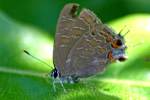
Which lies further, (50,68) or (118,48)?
(50,68)

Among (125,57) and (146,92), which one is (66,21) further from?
(146,92)

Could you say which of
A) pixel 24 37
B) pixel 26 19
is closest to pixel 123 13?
pixel 26 19

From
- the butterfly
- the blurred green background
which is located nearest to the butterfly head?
the butterfly

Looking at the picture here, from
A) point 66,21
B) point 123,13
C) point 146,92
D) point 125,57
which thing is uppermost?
point 123,13

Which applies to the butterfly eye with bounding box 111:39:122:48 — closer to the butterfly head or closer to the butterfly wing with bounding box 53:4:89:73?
the butterfly head

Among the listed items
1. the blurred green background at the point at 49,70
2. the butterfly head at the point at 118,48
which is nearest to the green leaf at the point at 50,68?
the blurred green background at the point at 49,70

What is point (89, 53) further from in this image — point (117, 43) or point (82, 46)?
point (117, 43)

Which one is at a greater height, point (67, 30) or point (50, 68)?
point (67, 30)

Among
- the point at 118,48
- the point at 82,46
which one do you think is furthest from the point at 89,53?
the point at 118,48
